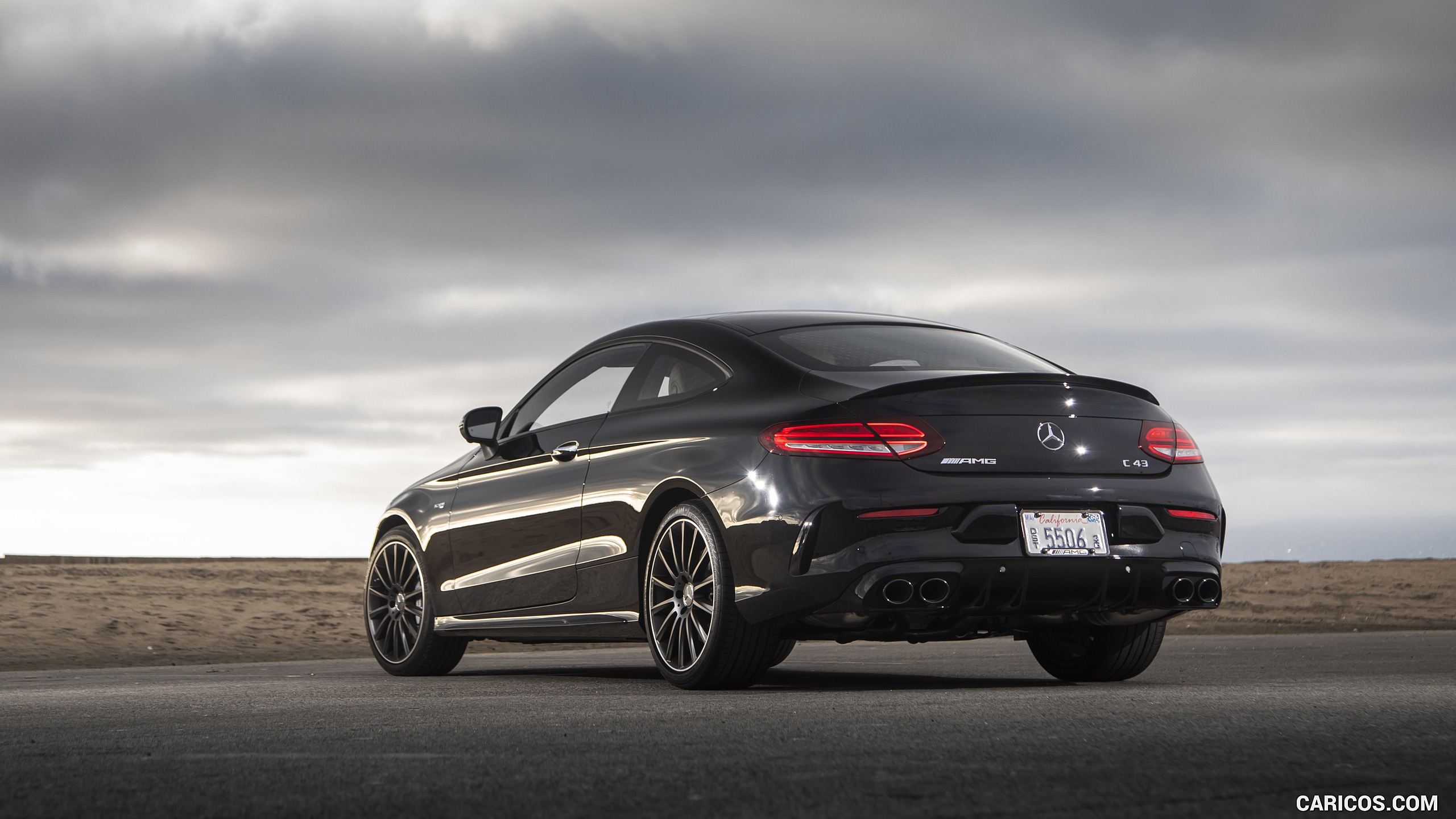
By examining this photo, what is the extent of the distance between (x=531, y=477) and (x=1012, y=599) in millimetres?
2673

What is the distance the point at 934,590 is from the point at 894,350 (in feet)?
4.45

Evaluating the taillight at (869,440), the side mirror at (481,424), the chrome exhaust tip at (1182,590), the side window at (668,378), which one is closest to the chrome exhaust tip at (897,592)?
the taillight at (869,440)

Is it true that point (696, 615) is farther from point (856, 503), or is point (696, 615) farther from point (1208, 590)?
point (1208, 590)

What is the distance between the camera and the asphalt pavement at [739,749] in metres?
3.15

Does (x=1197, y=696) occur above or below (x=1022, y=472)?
below

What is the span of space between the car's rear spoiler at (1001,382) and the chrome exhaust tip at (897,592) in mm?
721

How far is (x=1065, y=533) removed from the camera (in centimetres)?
580

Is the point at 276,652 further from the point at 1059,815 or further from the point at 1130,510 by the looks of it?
the point at 1059,815

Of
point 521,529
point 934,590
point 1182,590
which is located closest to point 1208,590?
point 1182,590

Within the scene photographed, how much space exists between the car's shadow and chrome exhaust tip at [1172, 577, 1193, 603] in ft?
2.36

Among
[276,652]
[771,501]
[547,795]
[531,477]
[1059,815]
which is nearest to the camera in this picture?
[1059,815]

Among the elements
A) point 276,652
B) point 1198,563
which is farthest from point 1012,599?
point 276,652

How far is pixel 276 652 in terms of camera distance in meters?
14.1

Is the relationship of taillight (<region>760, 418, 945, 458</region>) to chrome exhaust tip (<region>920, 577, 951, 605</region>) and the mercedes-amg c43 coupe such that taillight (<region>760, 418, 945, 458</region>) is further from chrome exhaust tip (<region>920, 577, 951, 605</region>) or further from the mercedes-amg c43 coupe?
chrome exhaust tip (<region>920, 577, 951, 605</region>)
